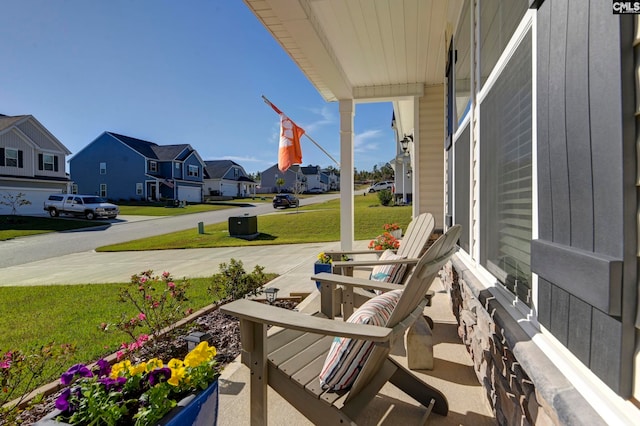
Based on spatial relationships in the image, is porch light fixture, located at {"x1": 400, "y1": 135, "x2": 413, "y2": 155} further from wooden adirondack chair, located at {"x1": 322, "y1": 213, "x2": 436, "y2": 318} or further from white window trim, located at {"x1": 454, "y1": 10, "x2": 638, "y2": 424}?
white window trim, located at {"x1": 454, "y1": 10, "x2": 638, "y2": 424}

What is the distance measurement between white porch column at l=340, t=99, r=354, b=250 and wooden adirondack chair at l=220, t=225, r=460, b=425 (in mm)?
4128

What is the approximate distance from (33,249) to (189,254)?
7.09 metres

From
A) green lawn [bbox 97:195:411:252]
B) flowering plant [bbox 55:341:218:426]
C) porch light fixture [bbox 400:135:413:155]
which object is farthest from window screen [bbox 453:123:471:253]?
green lawn [bbox 97:195:411:252]

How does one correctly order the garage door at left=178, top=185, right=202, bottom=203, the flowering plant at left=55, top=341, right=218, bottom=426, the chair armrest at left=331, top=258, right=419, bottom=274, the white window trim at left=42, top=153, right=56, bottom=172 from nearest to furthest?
the flowering plant at left=55, top=341, right=218, bottom=426 → the chair armrest at left=331, top=258, right=419, bottom=274 → the white window trim at left=42, top=153, right=56, bottom=172 → the garage door at left=178, top=185, right=202, bottom=203

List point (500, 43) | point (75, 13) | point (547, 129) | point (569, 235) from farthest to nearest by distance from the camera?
1. point (75, 13)
2. point (500, 43)
3. point (547, 129)
4. point (569, 235)

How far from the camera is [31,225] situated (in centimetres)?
1905

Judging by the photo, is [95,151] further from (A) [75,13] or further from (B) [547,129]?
(B) [547,129]

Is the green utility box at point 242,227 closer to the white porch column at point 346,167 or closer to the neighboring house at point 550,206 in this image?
the white porch column at point 346,167

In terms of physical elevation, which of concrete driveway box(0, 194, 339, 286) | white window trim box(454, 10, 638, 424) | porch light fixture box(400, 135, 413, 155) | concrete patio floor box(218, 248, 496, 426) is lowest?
concrete driveway box(0, 194, 339, 286)

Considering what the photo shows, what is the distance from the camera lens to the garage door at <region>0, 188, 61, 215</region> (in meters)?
22.0

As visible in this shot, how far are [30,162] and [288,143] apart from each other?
972 inches

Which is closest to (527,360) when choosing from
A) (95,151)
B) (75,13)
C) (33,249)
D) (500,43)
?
(500,43)

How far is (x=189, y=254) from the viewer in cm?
1034

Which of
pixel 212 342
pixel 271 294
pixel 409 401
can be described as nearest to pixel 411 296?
pixel 409 401
